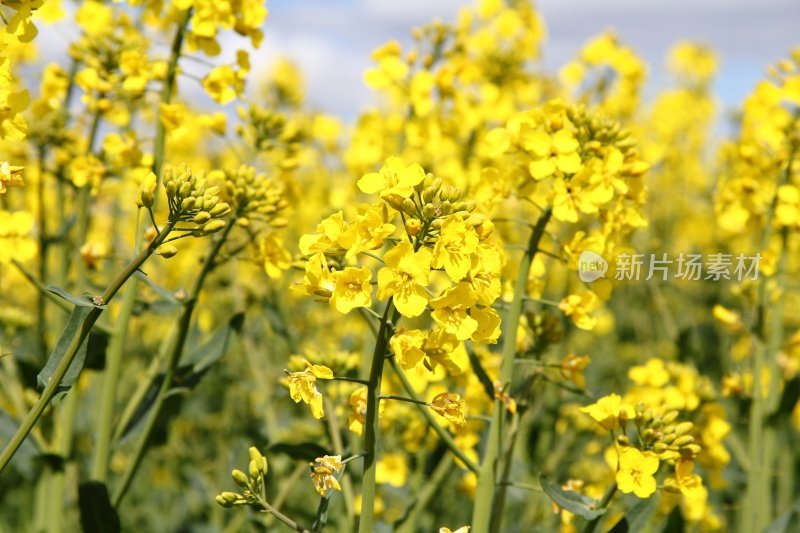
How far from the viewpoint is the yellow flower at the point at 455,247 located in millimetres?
1636

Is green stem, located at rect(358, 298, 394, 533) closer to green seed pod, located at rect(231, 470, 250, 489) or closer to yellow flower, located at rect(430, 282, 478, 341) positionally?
yellow flower, located at rect(430, 282, 478, 341)

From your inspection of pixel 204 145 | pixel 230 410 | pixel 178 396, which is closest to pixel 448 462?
pixel 178 396

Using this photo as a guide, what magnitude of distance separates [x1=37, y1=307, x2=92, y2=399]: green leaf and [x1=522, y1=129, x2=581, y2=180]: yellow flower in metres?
1.26

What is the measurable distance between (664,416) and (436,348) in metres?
0.78

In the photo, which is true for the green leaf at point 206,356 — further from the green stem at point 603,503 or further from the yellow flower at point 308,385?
the green stem at point 603,503

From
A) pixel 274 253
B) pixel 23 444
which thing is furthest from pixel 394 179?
pixel 23 444

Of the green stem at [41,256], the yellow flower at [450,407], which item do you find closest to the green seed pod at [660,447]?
the yellow flower at [450,407]

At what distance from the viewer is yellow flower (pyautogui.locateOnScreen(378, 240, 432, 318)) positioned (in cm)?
161

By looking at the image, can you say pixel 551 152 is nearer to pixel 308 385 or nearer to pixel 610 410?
pixel 610 410

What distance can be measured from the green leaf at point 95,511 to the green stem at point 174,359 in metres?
0.20

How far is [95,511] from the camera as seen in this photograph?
2324mm

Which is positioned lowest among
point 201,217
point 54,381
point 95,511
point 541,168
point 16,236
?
point 95,511

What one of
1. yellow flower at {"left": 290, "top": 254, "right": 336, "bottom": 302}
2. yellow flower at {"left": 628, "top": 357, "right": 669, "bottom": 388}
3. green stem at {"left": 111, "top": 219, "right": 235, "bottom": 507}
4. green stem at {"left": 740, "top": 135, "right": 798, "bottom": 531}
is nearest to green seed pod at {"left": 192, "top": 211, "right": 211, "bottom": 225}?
yellow flower at {"left": 290, "top": 254, "right": 336, "bottom": 302}

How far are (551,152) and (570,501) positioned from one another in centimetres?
97
